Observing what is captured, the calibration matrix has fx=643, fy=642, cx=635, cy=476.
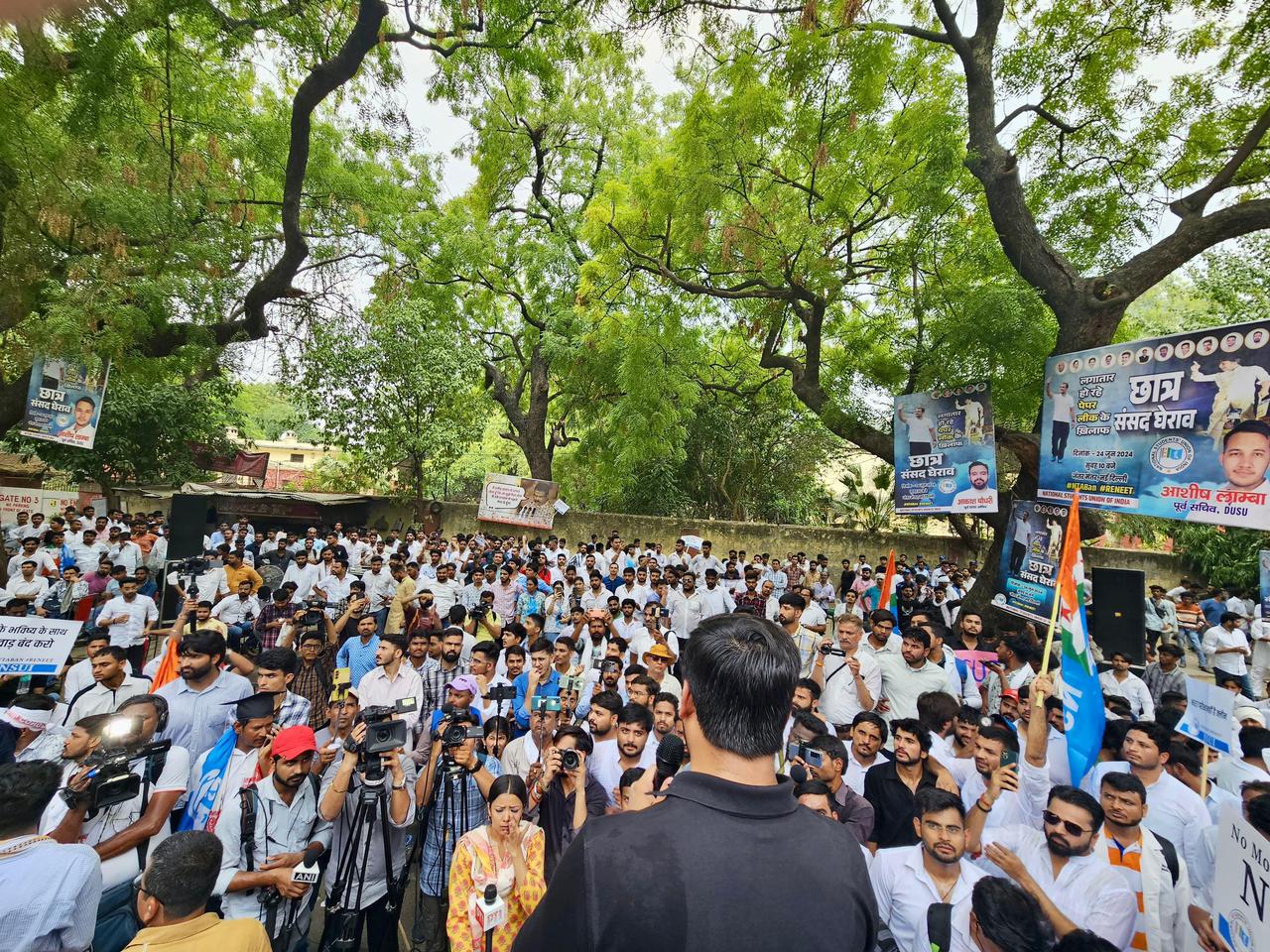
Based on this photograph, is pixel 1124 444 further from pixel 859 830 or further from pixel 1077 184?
pixel 859 830

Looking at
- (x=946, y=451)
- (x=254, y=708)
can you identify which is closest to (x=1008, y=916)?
(x=254, y=708)

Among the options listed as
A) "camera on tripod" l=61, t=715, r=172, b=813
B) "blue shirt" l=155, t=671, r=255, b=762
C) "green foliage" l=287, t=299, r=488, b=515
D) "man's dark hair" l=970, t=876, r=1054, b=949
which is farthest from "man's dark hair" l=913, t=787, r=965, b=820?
"green foliage" l=287, t=299, r=488, b=515

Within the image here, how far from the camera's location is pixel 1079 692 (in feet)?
12.9

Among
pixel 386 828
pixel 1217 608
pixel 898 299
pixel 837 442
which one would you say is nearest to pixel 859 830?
pixel 386 828

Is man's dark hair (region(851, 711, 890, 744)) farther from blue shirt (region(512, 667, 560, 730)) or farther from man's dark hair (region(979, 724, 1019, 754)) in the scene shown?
blue shirt (region(512, 667, 560, 730))

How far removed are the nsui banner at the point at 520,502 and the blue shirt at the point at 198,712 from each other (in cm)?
1317

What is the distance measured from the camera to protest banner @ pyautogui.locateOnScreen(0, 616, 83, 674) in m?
4.33

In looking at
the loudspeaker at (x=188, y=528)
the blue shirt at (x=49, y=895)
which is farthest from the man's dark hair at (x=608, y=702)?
the loudspeaker at (x=188, y=528)

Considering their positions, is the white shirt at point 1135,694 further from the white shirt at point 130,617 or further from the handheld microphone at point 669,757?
the white shirt at point 130,617

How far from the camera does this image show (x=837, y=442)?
17.5 meters

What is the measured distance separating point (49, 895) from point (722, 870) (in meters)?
2.61

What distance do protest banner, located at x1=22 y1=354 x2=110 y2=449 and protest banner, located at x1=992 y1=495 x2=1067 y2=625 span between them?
1252 centimetres

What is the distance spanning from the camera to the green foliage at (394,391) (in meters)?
16.6

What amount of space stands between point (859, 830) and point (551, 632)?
20.1 feet
